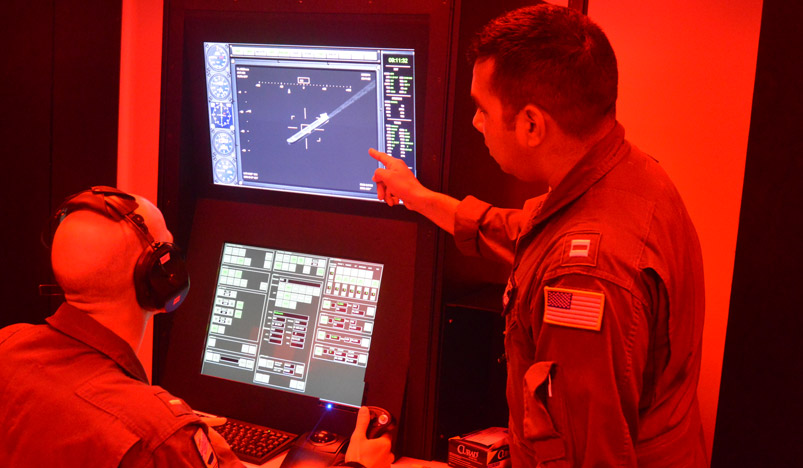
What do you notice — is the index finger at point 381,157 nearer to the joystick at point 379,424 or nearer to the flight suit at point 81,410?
the joystick at point 379,424

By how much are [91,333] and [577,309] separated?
3.03 ft

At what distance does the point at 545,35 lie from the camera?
54.2 inches

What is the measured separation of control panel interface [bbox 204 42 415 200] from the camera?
205 centimetres

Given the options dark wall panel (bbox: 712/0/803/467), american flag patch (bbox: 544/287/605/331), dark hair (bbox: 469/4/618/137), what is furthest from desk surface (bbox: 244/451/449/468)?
dark hair (bbox: 469/4/618/137)

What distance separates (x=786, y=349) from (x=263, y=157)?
59.5 inches

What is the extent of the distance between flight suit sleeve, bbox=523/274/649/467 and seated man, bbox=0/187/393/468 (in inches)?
24.9

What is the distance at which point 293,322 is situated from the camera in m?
2.20

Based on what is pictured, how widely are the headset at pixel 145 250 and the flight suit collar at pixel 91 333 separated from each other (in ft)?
0.34

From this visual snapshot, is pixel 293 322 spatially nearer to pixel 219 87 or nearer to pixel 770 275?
pixel 219 87

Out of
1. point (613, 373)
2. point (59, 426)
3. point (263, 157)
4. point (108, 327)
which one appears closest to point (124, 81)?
point (263, 157)

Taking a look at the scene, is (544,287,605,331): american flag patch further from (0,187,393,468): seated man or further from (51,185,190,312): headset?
(51,185,190,312): headset

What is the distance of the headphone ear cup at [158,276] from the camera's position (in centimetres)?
150

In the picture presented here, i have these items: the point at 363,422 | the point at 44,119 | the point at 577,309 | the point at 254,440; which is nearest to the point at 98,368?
the point at 363,422

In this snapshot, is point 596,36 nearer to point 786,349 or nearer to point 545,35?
point 545,35
